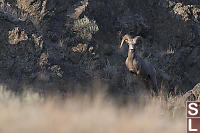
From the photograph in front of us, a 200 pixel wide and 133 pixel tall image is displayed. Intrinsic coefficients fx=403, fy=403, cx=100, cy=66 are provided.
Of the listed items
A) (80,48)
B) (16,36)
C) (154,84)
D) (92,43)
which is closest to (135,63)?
(154,84)

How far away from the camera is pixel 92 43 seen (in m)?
16.2

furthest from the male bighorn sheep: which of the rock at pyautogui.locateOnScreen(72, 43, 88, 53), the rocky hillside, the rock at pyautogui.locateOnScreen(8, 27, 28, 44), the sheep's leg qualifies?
the rock at pyautogui.locateOnScreen(8, 27, 28, 44)

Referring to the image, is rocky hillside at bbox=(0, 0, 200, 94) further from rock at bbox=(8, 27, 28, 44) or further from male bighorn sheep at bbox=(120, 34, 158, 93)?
male bighorn sheep at bbox=(120, 34, 158, 93)

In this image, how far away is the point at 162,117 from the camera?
32.6 ft

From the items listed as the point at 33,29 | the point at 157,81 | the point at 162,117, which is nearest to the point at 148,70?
the point at 157,81

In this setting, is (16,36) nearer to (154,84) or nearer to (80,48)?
(80,48)

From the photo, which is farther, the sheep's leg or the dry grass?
the sheep's leg

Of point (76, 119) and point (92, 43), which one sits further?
point (92, 43)

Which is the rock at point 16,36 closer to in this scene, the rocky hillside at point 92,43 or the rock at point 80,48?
the rocky hillside at point 92,43

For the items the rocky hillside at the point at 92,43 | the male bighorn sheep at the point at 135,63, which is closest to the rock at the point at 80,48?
the rocky hillside at the point at 92,43

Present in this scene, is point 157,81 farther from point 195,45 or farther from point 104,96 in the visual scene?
point 195,45

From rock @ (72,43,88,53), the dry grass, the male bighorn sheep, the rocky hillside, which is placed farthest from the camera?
rock @ (72,43,88,53)

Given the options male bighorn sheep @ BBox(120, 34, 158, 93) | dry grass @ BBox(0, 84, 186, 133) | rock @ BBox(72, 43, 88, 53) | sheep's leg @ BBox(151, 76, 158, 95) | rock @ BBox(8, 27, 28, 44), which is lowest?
dry grass @ BBox(0, 84, 186, 133)

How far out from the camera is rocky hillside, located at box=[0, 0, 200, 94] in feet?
45.9
